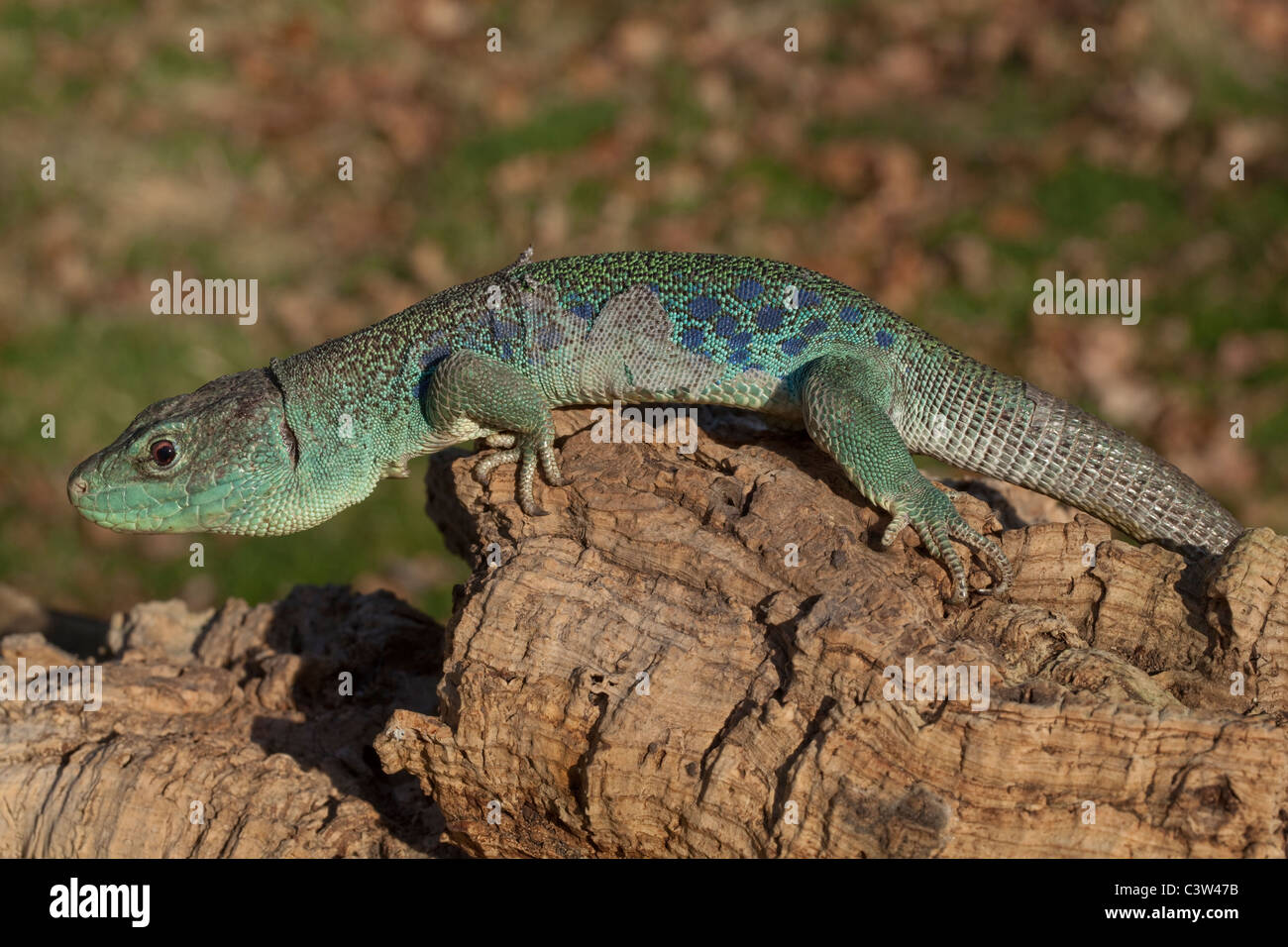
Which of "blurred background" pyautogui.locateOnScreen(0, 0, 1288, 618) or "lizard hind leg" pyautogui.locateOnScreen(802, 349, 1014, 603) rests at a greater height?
"blurred background" pyautogui.locateOnScreen(0, 0, 1288, 618)

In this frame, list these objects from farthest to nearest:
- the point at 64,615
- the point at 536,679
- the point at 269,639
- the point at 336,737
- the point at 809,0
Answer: the point at 809,0
the point at 64,615
the point at 269,639
the point at 336,737
the point at 536,679

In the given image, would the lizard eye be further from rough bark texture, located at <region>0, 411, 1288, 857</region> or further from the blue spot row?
the blue spot row

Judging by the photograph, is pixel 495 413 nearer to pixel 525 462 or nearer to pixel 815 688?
pixel 525 462

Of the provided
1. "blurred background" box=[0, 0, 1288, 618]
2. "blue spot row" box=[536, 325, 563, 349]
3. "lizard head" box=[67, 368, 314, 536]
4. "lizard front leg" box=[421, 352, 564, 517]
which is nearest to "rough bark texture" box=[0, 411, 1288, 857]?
"lizard front leg" box=[421, 352, 564, 517]

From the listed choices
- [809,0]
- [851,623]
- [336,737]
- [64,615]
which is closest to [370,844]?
[336,737]

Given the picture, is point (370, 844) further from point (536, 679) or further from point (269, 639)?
point (269, 639)

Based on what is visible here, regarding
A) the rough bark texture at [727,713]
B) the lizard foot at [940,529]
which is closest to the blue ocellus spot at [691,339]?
the rough bark texture at [727,713]

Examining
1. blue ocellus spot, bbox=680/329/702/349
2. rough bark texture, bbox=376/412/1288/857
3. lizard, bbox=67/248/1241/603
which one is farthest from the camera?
blue ocellus spot, bbox=680/329/702/349
